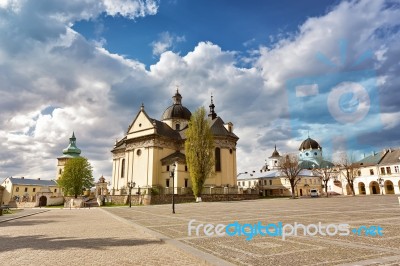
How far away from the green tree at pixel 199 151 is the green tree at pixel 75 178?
2993 cm

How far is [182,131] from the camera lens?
205 feet

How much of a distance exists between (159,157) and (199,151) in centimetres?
1031

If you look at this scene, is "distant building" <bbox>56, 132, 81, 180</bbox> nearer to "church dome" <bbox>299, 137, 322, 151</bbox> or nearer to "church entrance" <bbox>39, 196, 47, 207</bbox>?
"church entrance" <bbox>39, 196, 47, 207</bbox>

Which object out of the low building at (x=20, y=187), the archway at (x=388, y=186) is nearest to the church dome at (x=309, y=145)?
the archway at (x=388, y=186)

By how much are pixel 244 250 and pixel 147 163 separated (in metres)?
47.0

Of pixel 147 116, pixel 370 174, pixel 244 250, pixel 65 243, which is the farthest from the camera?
pixel 370 174

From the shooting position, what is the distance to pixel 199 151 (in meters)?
47.4

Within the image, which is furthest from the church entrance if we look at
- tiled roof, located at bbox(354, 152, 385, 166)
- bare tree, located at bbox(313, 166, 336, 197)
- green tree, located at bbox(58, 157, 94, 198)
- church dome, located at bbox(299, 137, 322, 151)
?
church dome, located at bbox(299, 137, 322, 151)

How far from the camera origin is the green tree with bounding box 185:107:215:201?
46125mm

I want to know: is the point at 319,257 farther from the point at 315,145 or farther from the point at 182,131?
the point at 315,145

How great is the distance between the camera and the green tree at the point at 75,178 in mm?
62216

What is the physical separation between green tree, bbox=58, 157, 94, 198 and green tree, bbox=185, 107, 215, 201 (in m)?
29.9

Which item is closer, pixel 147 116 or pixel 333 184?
pixel 147 116

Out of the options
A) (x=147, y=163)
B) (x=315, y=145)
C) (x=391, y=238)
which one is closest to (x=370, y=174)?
(x=315, y=145)
